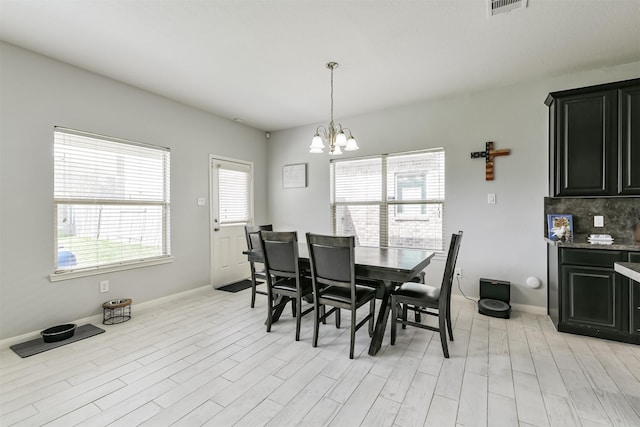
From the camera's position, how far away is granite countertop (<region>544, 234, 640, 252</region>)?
2.47 meters

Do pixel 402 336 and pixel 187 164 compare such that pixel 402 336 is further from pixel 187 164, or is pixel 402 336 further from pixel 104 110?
pixel 104 110

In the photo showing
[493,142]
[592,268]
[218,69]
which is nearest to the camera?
[592,268]

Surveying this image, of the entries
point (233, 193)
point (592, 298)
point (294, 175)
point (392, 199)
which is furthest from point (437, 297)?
point (233, 193)

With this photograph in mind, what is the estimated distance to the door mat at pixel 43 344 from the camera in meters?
2.42

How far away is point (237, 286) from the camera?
14.7 feet

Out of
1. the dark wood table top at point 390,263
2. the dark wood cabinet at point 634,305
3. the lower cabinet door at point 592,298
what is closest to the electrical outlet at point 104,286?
the dark wood table top at point 390,263

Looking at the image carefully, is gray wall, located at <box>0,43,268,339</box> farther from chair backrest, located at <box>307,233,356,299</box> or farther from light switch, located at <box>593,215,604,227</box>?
light switch, located at <box>593,215,604,227</box>

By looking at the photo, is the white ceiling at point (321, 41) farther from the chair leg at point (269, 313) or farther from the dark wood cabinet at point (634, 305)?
the chair leg at point (269, 313)

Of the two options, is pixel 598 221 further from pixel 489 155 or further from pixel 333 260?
pixel 333 260

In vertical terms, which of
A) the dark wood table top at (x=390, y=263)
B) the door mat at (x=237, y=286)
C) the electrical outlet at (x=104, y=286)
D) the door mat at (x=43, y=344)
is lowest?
the door mat at (x=43, y=344)

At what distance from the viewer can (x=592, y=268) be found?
2596mm

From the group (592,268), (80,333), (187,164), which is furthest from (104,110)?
(592,268)

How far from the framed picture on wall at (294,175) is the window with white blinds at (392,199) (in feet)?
1.81

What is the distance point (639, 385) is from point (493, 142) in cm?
254
